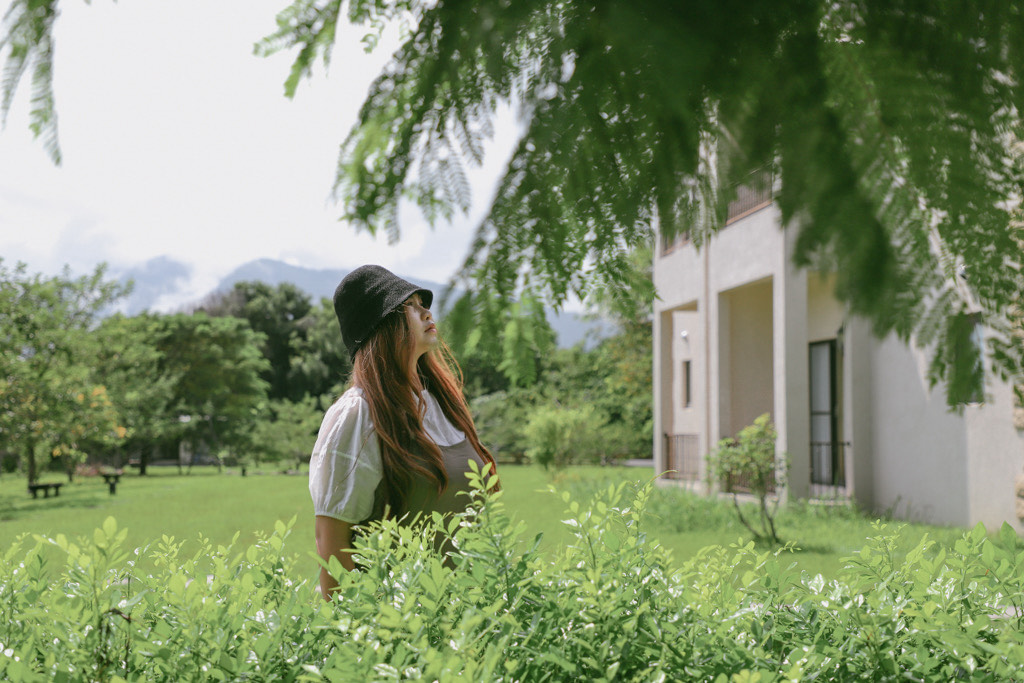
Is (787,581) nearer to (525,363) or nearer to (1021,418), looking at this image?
(525,363)

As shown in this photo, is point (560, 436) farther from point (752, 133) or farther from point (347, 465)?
point (752, 133)

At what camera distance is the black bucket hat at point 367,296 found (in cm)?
262

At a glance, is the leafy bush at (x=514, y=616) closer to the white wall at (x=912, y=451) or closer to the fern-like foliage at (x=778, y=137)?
the fern-like foliage at (x=778, y=137)

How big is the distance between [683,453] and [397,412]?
46.6 feet

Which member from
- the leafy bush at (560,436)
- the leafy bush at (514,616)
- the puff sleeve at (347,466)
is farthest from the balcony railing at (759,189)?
the leafy bush at (560,436)

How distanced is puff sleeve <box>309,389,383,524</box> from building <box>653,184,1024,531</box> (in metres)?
4.20

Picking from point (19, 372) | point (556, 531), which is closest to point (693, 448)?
point (556, 531)

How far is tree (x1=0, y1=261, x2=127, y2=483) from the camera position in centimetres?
1630

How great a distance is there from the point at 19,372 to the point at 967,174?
1871 cm

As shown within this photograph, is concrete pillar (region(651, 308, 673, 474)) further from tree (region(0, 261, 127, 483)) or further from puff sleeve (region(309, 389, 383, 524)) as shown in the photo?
puff sleeve (region(309, 389, 383, 524))

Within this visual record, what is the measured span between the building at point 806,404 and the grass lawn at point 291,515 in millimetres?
728

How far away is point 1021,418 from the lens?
741 cm

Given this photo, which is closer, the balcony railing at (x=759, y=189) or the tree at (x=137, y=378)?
the balcony railing at (x=759, y=189)

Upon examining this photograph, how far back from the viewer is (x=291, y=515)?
7.46 metres
